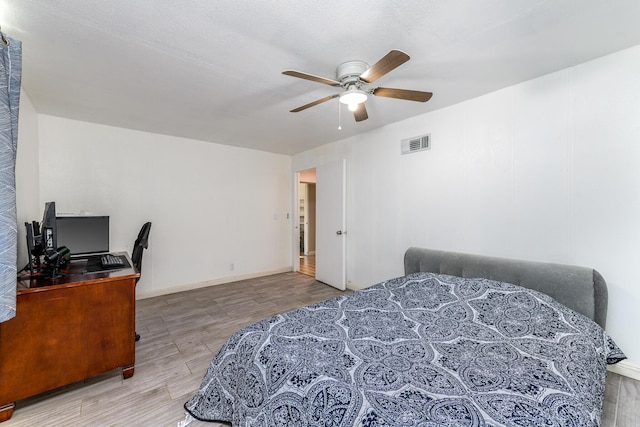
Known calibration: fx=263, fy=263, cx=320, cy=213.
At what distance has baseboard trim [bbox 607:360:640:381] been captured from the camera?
6.56 feet

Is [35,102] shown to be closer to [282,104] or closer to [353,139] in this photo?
[282,104]

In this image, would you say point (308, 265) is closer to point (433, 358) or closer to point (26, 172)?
point (26, 172)

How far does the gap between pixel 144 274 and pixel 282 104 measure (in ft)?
10.6

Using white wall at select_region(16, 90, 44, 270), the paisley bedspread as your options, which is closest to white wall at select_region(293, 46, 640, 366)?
the paisley bedspread

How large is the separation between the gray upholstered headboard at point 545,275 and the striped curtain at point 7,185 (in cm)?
328

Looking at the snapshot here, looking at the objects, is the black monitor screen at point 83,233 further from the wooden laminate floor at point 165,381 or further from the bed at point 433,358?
the bed at point 433,358

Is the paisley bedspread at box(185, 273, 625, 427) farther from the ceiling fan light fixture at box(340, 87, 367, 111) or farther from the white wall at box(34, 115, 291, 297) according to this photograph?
the white wall at box(34, 115, 291, 297)

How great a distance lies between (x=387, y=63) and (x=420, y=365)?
1719mm

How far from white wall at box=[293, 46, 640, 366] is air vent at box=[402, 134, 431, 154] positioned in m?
0.07

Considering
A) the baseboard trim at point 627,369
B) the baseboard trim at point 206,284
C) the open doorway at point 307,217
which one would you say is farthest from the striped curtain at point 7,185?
the open doorway at point 307,217

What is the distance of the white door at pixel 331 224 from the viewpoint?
13.9 feet

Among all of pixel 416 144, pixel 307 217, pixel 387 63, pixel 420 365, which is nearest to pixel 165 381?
pixel 420 365

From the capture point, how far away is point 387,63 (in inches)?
62.6

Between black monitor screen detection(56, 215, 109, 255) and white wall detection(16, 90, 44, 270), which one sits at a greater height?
white wall detection(16, 90, 44, 270)
